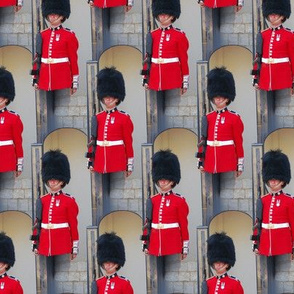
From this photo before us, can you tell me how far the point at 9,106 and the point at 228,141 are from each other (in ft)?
11.7

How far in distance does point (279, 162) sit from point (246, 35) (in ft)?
7.22

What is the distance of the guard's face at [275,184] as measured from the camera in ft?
279

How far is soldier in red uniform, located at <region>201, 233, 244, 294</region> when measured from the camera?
85.1 m

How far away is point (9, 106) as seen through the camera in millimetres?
86312

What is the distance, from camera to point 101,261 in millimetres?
85438

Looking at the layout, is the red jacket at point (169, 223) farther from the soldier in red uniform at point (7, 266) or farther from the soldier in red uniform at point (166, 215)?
the soldier in red uniform at point (7, 266)

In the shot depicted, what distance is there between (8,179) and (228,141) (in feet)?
11.7

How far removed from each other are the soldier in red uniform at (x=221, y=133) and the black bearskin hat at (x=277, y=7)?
1.13m

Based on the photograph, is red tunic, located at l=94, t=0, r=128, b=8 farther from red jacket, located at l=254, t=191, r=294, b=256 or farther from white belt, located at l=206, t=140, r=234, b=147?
red jacket, located at l=254, t=191, r=294, b=256

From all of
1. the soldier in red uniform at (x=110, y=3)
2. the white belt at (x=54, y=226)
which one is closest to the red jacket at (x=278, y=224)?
the white belt at (x=54, y=226)

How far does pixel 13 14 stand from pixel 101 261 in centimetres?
421

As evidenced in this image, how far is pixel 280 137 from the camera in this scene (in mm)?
85812

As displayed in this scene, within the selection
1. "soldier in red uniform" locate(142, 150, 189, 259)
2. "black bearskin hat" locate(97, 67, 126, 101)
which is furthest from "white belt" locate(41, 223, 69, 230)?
"black bearskin hat" locate(97, 67, 126, 101)

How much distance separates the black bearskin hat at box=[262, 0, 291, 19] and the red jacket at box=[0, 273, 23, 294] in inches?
222
